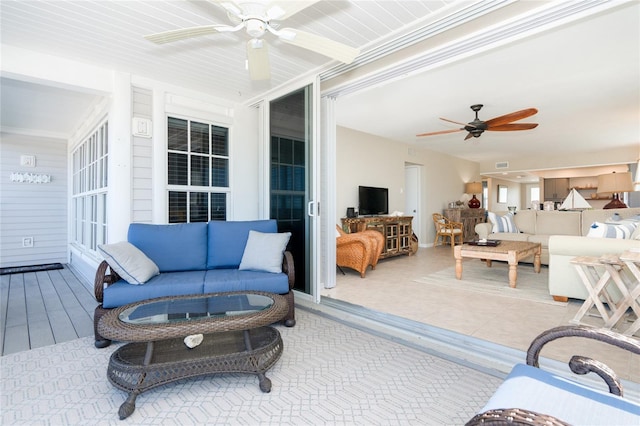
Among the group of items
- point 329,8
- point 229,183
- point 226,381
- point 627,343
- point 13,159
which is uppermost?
point 329,8

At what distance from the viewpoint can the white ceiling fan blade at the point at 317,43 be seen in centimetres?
201

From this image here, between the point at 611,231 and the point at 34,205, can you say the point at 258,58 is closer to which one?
the point at 611,231

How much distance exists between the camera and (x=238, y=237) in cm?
343

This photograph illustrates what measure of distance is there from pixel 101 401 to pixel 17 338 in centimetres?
153

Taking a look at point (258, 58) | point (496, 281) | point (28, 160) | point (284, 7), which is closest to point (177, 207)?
point (258, 58)

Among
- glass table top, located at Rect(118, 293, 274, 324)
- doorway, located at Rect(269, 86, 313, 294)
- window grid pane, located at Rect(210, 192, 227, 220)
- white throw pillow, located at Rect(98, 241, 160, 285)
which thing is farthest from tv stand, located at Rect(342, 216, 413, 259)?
white throw pillow, located at Rect(98, 241, 160, 285)

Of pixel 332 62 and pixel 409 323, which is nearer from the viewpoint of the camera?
pixel 409 323

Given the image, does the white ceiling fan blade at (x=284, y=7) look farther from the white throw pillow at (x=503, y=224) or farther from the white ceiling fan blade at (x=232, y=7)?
the white throw pillow at (x=503, y=224)

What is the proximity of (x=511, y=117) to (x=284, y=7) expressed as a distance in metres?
3.63

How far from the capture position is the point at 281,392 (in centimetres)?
186

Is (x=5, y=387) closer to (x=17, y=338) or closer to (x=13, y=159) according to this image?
(x=17, y=338)

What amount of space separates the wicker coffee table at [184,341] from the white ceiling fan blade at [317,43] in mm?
1758

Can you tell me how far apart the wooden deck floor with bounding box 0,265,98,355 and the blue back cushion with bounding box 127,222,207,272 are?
2.70ft

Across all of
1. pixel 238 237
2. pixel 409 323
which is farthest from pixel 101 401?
pixel 409 323
